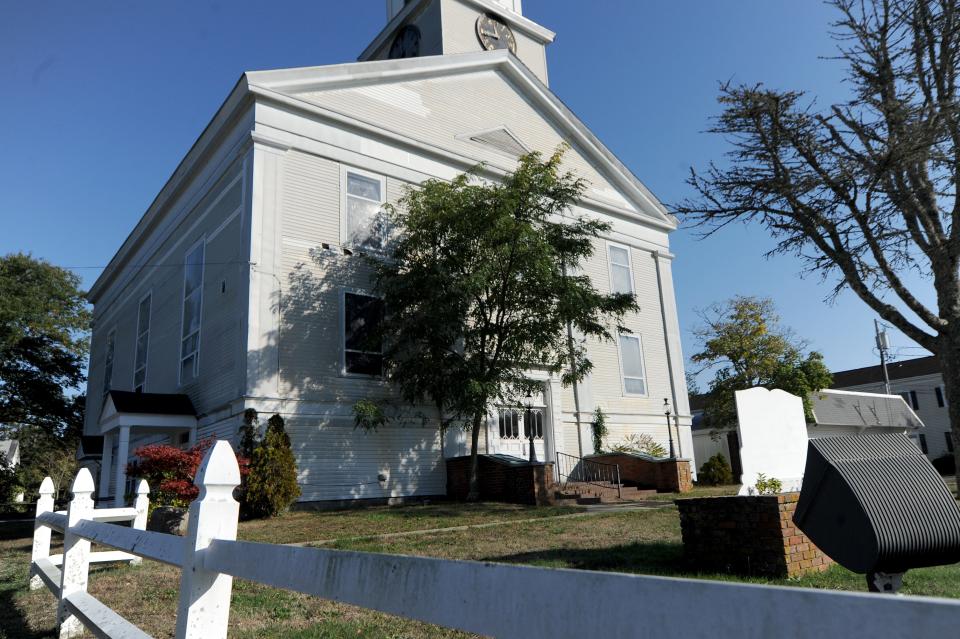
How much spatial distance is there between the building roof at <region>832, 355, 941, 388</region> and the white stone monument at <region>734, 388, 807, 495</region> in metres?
42.7

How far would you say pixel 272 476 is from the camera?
1399 centimetres

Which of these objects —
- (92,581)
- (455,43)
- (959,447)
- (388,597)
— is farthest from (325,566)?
(455,43)

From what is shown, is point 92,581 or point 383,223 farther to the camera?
point 383,223

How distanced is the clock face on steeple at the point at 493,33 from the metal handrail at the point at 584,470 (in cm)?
1492

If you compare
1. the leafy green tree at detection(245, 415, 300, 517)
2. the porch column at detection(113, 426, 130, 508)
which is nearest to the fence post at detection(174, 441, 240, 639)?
the leafy green tree at detection(245, 415, 300, 517)

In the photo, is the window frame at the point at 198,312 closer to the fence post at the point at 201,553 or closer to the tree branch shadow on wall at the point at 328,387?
the tree branch shadow on wall at the point at 328,387

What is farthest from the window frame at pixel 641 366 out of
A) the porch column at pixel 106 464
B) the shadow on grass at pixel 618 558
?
the porch column at pixel 106 464

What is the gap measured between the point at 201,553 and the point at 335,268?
47.9 feet

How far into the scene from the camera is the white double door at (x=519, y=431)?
746 inches

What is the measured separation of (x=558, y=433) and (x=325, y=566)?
18.4 m

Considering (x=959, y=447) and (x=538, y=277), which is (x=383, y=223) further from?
(x=959, y=447)

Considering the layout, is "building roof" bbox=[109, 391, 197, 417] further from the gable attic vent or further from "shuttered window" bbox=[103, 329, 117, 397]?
the gable attic vent

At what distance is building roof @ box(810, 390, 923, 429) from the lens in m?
32.8

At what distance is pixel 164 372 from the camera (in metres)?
20.4
